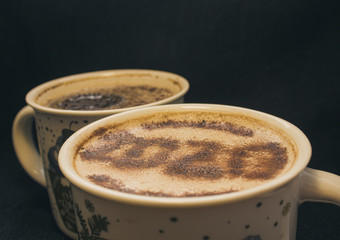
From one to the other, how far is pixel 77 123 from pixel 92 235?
0.92ft

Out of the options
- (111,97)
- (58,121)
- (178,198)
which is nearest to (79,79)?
(111,97)

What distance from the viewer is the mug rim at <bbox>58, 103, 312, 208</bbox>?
1.28ft

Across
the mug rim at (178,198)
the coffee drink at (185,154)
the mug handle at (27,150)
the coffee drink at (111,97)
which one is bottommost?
the mug handle at (27,150)

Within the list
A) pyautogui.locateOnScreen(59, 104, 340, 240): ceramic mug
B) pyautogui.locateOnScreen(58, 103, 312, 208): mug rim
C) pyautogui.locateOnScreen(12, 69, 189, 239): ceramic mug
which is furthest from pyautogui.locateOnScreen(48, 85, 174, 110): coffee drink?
pyautogui.locateOnScreen(59, 104, 340, 240): ceramic mug

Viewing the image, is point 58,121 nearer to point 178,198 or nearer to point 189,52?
point 178,198

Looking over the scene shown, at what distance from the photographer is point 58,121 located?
72 cm

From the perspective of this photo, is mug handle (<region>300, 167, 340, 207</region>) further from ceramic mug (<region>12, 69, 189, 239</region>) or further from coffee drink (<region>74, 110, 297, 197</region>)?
ceramic mug (<region>12, 69, 189, 239</region>)

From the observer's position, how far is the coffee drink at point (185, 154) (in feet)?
1.58

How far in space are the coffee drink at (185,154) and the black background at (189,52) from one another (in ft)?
1.31

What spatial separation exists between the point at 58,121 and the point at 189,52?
541mm

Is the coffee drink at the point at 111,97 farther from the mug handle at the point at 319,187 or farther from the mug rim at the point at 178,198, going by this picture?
the mug handle at the point at 319,187

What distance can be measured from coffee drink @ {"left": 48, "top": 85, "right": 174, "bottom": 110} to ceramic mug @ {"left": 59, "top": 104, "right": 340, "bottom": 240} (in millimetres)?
366

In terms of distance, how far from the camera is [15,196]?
3.35 feet

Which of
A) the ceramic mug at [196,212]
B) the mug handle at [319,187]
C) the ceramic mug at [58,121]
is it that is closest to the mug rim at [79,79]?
the ceramic mug at [58,121]
